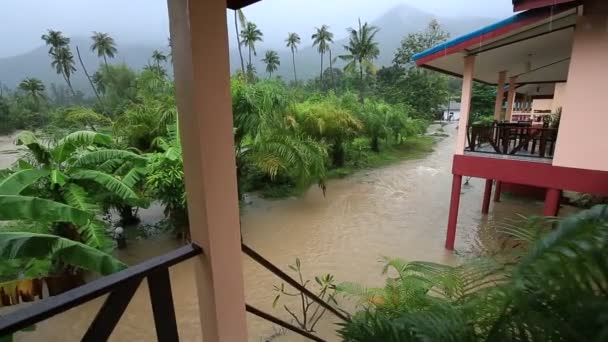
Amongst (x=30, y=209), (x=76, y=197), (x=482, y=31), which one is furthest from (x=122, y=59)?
(x=30, y=209)

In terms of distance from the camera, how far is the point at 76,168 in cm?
412

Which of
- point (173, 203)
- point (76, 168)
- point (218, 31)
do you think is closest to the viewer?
point (218, 31)

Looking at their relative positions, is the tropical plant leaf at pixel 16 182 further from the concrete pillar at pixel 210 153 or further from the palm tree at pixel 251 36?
the palm tree at pixel 251 36

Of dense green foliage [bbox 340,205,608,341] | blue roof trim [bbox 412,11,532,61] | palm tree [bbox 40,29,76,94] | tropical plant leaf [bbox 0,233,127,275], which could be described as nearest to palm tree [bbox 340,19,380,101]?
blue roof trim [bbox 412,11,532,61]

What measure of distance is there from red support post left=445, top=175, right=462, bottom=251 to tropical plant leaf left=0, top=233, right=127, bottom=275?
18.1 ft

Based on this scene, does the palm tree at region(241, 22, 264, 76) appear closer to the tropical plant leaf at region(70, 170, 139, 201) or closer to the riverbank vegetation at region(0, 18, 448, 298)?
the riverbank vegetation at region(0, 18, 448, 298)

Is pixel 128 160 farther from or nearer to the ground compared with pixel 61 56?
nearer to the ground

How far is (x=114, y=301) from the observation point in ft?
3.33

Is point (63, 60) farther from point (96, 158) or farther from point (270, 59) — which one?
point (96, 158)

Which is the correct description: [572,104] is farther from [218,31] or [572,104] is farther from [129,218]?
[129,218]

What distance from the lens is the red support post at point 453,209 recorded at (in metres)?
5.65

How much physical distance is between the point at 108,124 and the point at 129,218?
94.7 inches

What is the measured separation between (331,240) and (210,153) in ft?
19.2

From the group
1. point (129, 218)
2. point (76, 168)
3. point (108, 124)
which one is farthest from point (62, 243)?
point (108, 124)
